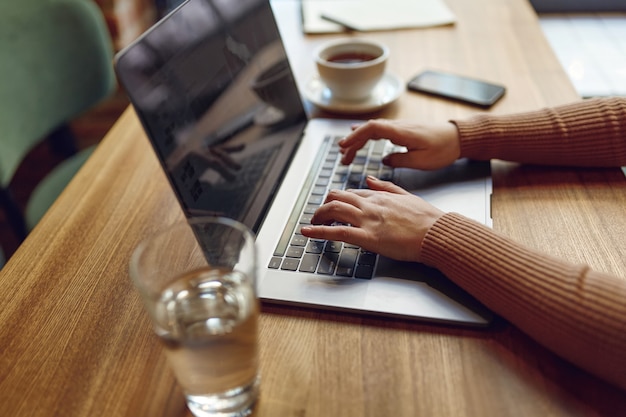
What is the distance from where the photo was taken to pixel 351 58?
3.18ft

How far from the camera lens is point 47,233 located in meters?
0.72

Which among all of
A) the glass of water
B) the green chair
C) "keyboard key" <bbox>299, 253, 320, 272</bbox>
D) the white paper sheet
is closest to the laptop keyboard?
"keyboard key" <bbox>299, 253, 320, 272</bbox>

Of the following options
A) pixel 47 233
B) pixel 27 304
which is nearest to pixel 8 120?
pixel 47 233

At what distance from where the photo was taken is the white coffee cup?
901 mm

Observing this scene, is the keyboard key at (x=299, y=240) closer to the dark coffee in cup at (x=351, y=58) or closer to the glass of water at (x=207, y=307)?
the glass of water at (x=207, y=307)

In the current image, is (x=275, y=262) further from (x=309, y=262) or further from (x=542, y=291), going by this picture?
(x=542, y=291)

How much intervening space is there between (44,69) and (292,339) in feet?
3.05

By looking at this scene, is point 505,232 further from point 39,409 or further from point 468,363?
point 39,409

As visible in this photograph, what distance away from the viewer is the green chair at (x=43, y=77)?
1.10 meters

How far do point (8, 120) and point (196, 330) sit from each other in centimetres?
83

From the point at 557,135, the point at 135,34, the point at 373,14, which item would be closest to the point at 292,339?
the point at 557,135

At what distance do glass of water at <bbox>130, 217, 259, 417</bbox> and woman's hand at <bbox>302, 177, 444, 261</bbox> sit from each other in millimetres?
133

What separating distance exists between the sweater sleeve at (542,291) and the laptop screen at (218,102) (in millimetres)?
251

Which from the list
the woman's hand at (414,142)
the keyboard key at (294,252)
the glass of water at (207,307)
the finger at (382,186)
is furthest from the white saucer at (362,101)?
the glass of water at (207,307)
